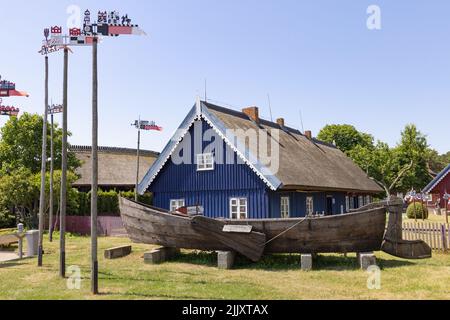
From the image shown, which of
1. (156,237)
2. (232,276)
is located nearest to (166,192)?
(156,237)

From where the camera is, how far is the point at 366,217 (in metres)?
13.0

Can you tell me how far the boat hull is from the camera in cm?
1306

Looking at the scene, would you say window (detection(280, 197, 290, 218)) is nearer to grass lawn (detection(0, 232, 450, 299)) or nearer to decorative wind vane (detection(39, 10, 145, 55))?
grass lawn (detection(0, 232, 450, 299))

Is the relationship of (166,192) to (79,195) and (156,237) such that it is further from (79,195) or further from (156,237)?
(79,195)

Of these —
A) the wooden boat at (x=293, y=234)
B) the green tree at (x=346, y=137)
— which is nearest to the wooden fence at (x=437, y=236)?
the wooden boat at (x=293, y=234)

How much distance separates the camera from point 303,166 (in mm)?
21719

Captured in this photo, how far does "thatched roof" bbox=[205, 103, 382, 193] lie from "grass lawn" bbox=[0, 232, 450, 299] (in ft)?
16.7

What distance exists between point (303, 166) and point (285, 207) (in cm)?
279

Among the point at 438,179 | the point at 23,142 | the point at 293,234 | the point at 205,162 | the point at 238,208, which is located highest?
the point at 23,142

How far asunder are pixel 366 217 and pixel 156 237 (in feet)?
24.8

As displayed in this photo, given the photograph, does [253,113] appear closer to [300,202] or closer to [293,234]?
[300,202]

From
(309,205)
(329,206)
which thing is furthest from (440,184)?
(309,205)

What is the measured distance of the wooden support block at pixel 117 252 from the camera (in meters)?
16.1

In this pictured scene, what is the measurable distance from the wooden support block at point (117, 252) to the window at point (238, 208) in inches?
210
